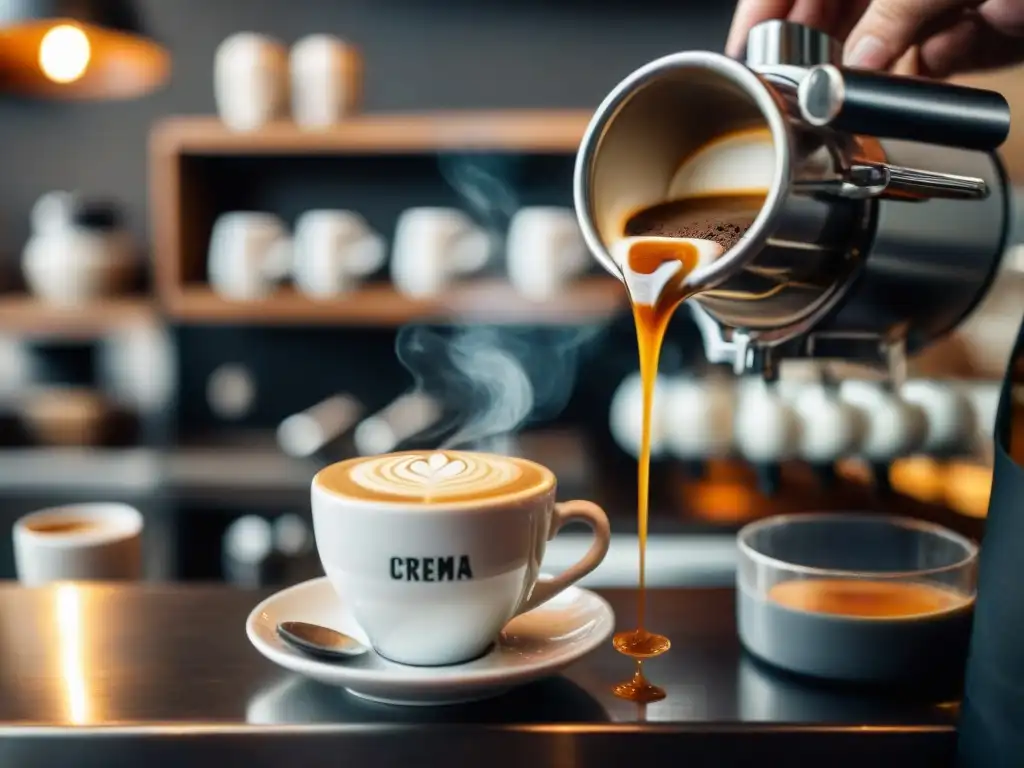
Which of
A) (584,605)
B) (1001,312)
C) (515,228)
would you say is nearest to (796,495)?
(1001,312)

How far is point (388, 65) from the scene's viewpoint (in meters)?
2.22

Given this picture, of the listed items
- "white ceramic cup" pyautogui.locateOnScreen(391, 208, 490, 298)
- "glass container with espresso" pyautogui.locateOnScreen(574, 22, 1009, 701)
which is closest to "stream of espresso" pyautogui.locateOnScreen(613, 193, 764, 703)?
"glass container with espresso" pyautogui.locateOnScreen(574, 22, 1009, 701)

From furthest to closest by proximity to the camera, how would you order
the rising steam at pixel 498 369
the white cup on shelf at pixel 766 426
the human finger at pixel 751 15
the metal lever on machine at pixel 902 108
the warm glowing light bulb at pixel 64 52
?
the rising steam at pixel 498 369 → the white cup on shelf at pixel 766 426 → the warm glowing light bulb at pixel 64 52 → the human finger at pixel 751 15 → the metal lever on machine at pixel 902 108

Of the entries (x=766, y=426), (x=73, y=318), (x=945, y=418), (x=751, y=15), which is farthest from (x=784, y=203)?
(x=73, y=318)

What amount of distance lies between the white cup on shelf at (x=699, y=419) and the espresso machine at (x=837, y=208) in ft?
3.51

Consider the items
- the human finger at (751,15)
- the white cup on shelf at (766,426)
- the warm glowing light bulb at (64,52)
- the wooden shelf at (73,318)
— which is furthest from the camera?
the wooden shelf at (73,318)

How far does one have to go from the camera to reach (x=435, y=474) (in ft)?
1.93

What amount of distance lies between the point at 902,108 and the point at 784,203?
0.25 feet

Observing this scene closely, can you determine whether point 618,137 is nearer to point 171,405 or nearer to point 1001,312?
point 1001,312

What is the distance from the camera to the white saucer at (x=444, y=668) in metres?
0.53

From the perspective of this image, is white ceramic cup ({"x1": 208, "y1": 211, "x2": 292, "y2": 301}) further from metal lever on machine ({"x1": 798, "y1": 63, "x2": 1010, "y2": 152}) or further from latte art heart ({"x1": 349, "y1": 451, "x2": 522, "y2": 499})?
metal lever on machine ({"x1": 798, "y1": 63, "x2": 1010, "y2": 152})

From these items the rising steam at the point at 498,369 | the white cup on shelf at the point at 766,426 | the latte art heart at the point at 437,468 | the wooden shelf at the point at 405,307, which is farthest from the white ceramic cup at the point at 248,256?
the latte art heart at the point at 437,468

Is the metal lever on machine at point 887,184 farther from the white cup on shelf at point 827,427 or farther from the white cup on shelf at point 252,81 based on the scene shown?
the white cup on shelf at point 252,81

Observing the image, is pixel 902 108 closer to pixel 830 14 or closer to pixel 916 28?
pixel 916 28
